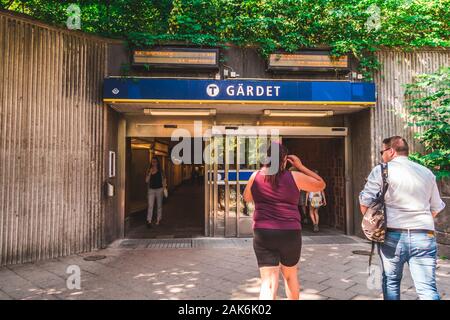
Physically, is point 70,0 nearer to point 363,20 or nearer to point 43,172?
point 43,172

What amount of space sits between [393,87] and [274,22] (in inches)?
130

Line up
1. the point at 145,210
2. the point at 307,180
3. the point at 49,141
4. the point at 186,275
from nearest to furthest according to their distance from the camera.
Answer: the point at 307,180 → the point at 186,275 → the point at 49,141 → the point at 145,210

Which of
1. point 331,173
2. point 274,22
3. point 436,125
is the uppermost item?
point 274,22

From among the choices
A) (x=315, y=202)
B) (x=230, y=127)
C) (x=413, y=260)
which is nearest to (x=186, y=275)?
(x=413, y=260)

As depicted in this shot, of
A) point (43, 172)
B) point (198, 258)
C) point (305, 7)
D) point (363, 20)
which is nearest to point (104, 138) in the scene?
point (43, 172)

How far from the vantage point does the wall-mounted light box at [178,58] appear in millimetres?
6566

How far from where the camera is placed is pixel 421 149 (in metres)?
6.97

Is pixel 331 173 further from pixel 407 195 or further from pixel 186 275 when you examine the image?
pixel 407 195

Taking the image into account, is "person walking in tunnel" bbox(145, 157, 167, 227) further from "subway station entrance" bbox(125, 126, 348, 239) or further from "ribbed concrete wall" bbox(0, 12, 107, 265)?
"ribbed concrete wall" bbox(0, 12, 107, 265)

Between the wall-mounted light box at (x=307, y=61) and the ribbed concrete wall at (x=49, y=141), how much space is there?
3.91 meters

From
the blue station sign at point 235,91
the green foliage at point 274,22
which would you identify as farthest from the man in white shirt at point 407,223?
the green foliage at point 274,22

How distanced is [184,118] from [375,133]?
473cm

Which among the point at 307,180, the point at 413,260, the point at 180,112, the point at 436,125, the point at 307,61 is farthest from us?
the point at 180,112

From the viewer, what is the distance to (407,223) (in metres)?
2.70
